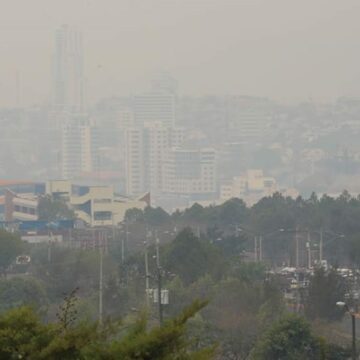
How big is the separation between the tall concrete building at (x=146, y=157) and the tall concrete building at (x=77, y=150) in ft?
10.7

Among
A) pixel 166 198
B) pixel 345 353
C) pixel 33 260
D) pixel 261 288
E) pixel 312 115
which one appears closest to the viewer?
pixel 345 353

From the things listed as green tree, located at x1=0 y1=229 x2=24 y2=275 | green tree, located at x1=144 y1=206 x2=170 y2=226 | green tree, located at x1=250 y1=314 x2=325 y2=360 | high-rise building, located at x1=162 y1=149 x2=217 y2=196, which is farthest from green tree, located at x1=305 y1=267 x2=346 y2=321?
high-rise building, located at x1=162 y1=149 x2=217 y2=196

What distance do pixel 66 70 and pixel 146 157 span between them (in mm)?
21266

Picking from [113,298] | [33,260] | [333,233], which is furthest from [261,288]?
[333,233]

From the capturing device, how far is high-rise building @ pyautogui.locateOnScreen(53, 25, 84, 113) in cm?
9169

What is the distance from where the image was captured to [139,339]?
6.60 meters

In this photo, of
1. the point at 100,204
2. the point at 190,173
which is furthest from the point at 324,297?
the point at 190,173

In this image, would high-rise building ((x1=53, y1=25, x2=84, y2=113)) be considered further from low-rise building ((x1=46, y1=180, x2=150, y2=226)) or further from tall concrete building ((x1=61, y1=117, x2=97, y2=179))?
low-rise building ((x1=46, y1=180, x2=150, y2=226))

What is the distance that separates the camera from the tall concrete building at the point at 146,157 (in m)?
71.0

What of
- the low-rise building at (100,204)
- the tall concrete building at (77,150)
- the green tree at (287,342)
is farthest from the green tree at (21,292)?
the tall concrete building at (77,150)

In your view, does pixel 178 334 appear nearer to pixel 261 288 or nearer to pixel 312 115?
pixel 261 288

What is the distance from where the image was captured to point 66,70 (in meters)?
92.3

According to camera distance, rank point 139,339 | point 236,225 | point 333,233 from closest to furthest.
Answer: point 139,339 < point 333,233 < point 236,225

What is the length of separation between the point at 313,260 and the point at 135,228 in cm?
759
